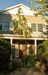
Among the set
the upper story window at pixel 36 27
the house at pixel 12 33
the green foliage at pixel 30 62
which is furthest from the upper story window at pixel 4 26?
the green foliage at pixel 30 62

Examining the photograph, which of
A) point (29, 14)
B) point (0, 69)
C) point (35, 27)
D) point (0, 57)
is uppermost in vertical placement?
point (29, 14)

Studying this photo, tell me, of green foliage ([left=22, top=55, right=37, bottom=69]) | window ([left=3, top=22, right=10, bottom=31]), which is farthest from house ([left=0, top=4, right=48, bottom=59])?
green foliage ([left=22, top=55, right=37, bottom=69])

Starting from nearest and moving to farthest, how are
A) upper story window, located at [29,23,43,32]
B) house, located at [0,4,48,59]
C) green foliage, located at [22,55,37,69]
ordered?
green foliage, located at [22,55,37,69]
house, located at [0,4,48,59]
upper story window, located at [29,23,43,32]

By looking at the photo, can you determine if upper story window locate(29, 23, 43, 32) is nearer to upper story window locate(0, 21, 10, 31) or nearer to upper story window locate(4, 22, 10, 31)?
upper story window locate(4, 22, 10, 31)

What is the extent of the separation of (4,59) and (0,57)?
1.94ft

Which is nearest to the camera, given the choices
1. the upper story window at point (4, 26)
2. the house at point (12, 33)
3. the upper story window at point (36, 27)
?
the house at point (12, 33)

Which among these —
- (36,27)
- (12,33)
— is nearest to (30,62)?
(12,33)

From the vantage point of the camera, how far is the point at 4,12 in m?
27.3

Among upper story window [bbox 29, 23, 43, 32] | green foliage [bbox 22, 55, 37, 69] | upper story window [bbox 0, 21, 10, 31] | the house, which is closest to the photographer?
green foliage [bbox 22, 55, 37, 69]

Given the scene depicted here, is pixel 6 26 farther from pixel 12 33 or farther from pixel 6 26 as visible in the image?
pixel 12 33

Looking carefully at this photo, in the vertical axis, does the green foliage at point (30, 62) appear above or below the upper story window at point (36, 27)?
below

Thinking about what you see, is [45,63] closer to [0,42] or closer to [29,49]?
[0,42]

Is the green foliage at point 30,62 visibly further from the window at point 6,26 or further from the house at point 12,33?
the window at point 6,26

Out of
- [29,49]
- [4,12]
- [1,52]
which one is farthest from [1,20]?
[1,52]
